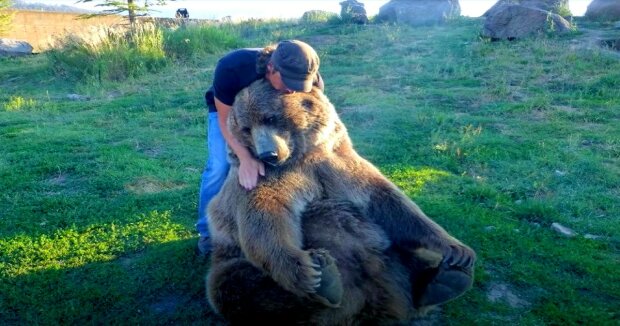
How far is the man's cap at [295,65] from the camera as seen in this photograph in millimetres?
3410

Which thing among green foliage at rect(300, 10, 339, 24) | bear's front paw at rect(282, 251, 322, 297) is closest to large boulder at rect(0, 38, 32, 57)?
green foliage at rect(300, 10, 339, 24)

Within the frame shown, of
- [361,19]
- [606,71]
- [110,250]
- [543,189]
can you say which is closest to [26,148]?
[110,250]

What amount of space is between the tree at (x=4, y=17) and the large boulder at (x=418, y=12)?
568 inches

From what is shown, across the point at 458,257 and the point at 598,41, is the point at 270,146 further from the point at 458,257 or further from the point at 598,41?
the point at 598,41

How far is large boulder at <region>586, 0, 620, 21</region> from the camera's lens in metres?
16.8

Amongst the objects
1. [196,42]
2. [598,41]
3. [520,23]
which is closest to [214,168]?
[196,42]

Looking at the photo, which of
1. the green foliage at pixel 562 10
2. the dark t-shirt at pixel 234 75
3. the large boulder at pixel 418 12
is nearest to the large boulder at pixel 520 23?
the green foliage at pixel 562 10

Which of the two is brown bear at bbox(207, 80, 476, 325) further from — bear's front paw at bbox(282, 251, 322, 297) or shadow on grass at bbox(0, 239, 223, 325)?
shadow on grass at bbox(0, 239, 223, 325)

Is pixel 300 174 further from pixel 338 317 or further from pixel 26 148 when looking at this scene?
pixel 26 148

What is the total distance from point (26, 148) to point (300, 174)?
6.19 meters

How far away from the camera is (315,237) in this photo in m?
3.49

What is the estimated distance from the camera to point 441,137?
7816mm

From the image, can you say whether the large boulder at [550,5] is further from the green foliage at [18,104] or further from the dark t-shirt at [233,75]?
the dark t-shirt at [233,75]

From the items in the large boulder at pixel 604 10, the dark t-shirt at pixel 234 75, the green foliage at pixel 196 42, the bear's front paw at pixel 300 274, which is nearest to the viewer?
the bear's front paw at pixel 300 274
